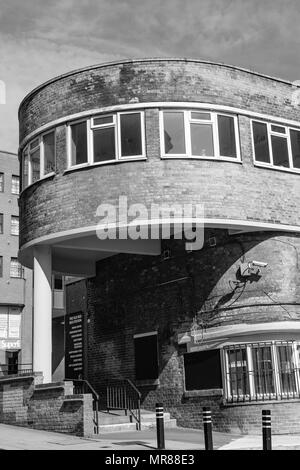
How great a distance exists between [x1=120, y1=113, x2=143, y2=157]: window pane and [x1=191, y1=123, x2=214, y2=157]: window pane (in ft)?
4.76

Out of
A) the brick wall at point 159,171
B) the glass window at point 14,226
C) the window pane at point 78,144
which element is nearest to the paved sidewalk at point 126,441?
the brick wall at point 159,171

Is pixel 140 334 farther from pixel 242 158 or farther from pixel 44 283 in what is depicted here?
pixel 242 158

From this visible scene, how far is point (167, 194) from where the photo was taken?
17.6 metres

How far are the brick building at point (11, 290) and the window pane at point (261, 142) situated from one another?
30667 millimetres

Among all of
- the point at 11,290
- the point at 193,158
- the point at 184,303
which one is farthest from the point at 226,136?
the point at 11,290

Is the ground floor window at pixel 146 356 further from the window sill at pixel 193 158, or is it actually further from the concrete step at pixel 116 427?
the window sill at pixel 193 158

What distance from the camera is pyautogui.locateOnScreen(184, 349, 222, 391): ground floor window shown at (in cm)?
1792

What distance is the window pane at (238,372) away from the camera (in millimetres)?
17344

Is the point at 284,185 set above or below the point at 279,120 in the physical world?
below


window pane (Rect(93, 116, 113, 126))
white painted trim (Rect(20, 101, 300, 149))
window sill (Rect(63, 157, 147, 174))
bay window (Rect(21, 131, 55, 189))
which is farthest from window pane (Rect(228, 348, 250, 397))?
bay window (Rect(21, 131, 55, 189))

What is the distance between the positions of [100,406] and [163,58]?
10.3 meters

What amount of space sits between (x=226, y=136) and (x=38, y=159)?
18.0ft
